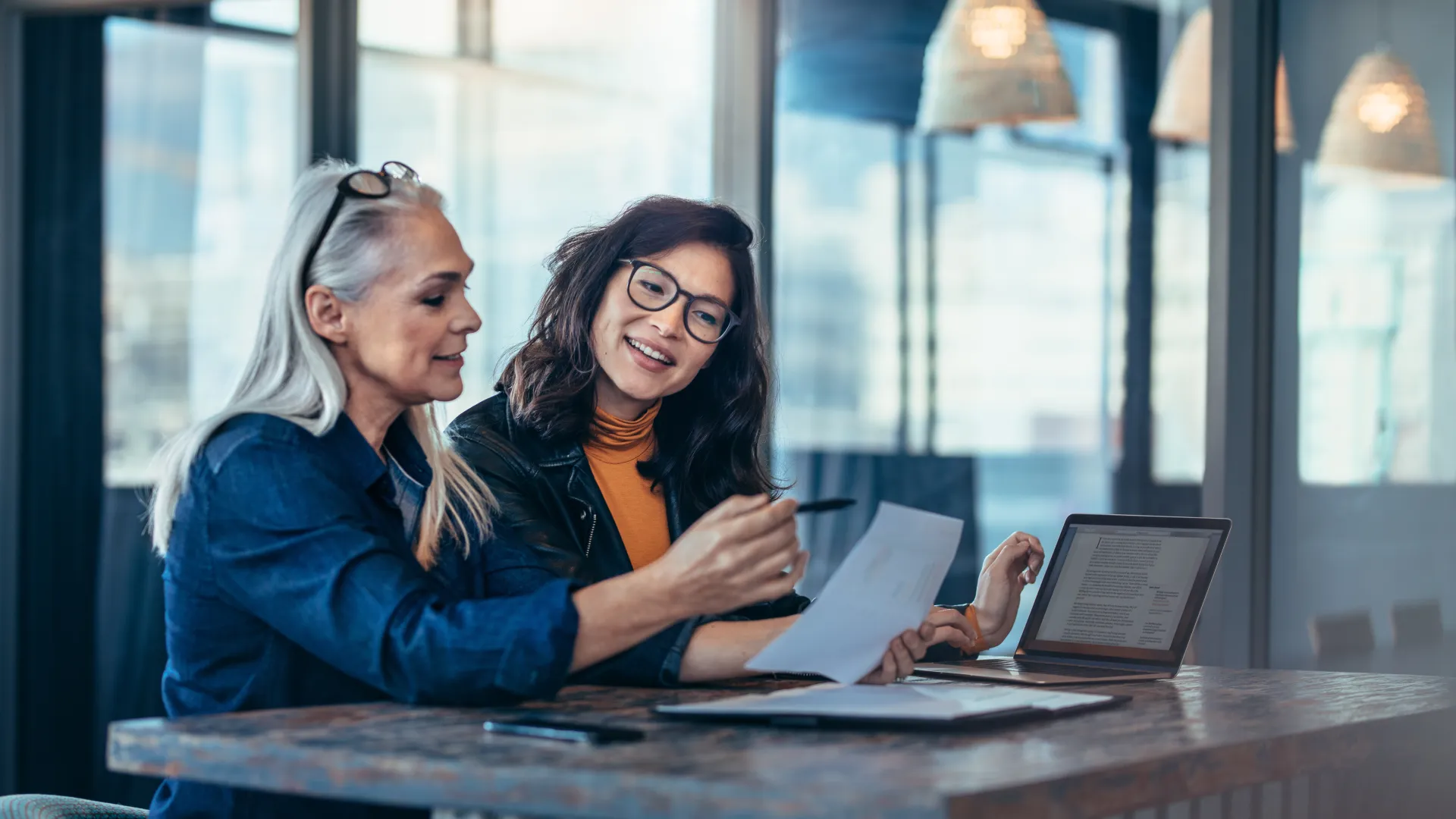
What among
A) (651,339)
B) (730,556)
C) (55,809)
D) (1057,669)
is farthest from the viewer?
(651,339)

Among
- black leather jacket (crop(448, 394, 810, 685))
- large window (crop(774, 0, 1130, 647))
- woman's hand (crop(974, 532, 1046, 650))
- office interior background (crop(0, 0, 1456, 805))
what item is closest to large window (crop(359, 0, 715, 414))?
office interior background (crop(0, 0, 1456, 805))

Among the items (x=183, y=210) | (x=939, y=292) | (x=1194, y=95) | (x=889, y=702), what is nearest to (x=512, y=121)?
(x=183, y=210)

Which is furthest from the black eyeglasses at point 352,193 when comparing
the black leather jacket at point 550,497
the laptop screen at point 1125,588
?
the laptop screen at point 1125,588

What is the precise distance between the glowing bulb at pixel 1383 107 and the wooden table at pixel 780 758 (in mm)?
1563

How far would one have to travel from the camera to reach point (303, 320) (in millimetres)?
1726

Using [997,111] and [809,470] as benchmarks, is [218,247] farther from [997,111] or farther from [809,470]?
[997,111]

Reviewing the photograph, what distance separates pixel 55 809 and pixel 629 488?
885 mm

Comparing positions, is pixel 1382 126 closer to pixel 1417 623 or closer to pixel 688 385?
pixel 1417 623

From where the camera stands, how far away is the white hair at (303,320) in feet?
5.53

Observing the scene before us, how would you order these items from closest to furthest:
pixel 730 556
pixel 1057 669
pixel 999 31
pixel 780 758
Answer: pixel 780 758
pixel 730 556
pixel 1057 669
pixel 999 31

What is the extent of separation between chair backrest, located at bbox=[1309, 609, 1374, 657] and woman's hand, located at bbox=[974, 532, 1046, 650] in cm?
118

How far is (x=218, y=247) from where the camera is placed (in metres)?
4.05

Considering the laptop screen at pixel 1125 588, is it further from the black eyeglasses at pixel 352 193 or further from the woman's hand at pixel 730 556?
the black eyeglasses at pixel 352 193

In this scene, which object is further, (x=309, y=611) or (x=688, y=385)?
(x=688, y=385)
